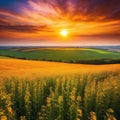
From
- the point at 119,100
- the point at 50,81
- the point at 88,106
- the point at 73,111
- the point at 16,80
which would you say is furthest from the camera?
the point at 50,81

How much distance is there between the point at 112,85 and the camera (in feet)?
36.3

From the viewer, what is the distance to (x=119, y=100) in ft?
34.3

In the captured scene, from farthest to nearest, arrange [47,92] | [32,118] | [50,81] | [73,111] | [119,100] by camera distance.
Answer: [50,81], [47,92], [119,100], [32,118], [73,111]

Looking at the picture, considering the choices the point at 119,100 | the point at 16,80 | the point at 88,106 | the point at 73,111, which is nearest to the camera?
the point at 73,111

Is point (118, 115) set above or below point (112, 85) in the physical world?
below

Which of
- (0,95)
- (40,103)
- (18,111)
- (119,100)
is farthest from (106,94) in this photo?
(0,95)

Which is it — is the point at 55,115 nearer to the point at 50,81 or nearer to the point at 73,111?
the point at 73,111

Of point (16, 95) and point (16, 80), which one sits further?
point (16, 80)

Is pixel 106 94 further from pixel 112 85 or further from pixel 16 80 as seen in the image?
pixel 16 80

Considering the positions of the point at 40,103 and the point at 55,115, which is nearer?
the point at 55,115

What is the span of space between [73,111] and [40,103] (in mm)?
2302

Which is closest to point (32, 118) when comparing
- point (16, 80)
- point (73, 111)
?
point (73, 111)

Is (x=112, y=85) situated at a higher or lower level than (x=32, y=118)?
higher

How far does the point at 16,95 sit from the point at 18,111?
1184 mm
